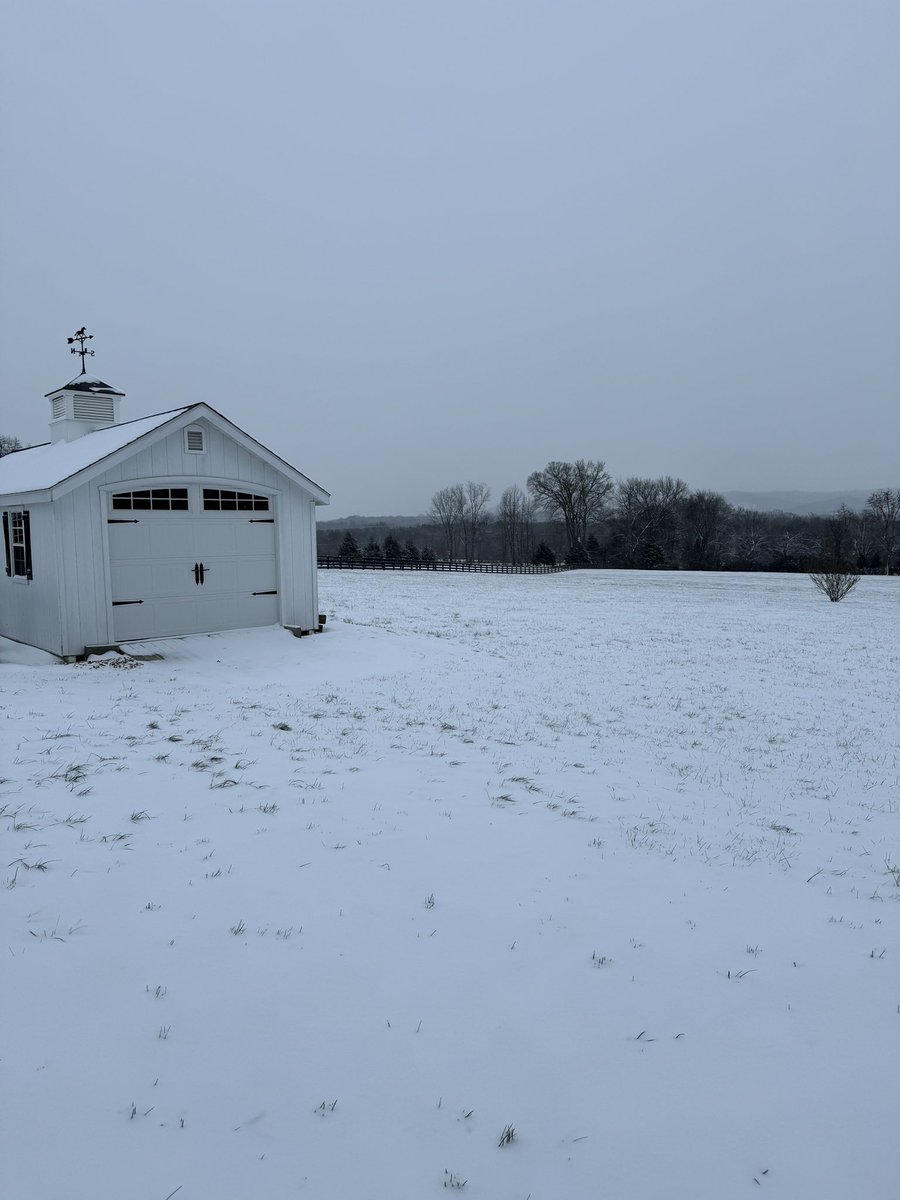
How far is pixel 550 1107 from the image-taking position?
313 centimetres

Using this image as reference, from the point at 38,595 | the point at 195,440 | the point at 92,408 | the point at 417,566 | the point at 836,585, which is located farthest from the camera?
the point at 417,566

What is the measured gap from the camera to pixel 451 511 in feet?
321

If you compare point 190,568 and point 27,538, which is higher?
point 27,538

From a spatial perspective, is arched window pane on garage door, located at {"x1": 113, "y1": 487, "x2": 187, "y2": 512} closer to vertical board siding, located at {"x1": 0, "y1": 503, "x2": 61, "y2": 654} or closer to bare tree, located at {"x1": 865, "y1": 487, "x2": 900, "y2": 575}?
vertical board siding, located at {"x1": 0, "y1": 503, "x2": 61, "y2": 654}

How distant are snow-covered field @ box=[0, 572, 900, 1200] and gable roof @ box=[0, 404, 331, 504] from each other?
4.49 m

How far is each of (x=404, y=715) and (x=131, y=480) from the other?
6.80 meters

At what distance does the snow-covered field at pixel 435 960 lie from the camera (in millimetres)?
2891

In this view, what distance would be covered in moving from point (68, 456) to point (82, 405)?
2.38 m

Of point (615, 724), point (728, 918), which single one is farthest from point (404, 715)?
point (728, 918)

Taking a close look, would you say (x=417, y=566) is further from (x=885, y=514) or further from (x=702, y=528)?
(x=885, y=514)

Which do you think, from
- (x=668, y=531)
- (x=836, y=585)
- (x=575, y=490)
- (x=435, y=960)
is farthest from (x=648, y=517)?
(x=435, y=960)

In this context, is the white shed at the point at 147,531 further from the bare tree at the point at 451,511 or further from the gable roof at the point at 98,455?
the bare tree at the point at 451,511

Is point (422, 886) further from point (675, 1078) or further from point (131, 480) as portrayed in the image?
point (131, 480)

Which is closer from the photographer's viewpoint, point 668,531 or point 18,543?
point 18,543
